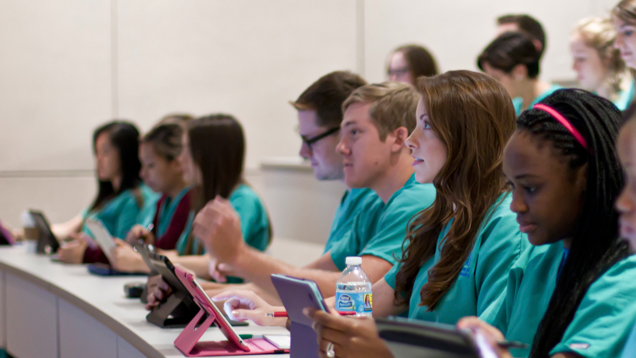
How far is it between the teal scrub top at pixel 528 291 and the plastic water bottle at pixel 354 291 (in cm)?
41

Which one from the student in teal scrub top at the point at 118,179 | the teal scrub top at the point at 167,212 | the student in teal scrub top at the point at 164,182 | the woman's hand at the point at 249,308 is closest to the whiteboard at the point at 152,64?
the student in teal scrub top at the point at 118,179

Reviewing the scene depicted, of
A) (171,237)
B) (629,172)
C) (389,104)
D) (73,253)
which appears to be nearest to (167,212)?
(171,237)

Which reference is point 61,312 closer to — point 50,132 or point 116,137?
point 116,137

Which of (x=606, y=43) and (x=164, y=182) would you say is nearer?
(x=606, y=43)

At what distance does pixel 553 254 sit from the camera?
1367 mm

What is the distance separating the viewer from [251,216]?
3.14m

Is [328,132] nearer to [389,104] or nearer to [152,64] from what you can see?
[389,104]

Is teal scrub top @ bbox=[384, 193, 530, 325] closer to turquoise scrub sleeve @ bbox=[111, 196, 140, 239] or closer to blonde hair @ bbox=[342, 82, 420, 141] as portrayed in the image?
blonde hair @ bbox=[342, 82, 420, 141]

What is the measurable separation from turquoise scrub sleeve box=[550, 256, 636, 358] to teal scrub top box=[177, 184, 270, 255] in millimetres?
2073

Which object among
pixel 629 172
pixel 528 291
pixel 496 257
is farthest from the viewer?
pixel 496 257

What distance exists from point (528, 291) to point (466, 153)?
0.41m

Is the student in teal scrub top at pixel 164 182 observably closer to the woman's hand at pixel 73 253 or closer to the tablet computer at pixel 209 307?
the woman's hand at pixel 73 253

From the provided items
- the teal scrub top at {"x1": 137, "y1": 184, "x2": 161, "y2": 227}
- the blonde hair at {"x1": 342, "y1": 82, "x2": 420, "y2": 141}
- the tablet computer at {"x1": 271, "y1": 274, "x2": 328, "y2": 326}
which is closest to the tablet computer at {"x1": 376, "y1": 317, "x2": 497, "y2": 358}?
the tablet computer at {"x1": 271, "y1": 274, "x2": 328, "y2": 326}

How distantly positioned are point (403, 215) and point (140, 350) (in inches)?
34.1
